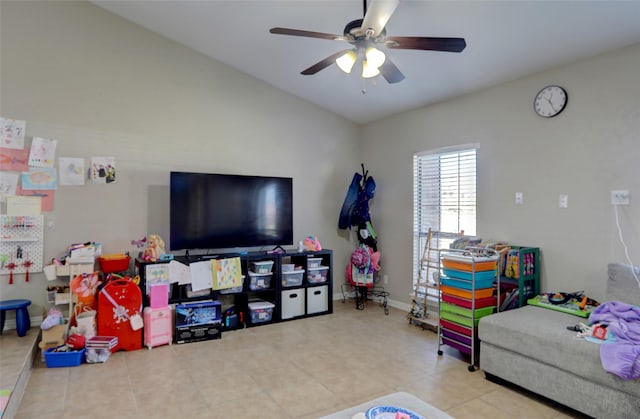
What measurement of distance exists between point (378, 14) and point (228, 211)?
267 centimetres

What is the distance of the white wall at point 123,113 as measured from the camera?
3424 millimetres

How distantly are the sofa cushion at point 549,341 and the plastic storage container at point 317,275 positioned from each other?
2095 mm

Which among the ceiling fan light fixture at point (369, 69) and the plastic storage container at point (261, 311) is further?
the plastic storage container at point (261, 311)

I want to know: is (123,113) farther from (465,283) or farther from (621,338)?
(621,338)

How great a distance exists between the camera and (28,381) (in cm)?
269

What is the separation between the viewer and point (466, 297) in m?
3.02

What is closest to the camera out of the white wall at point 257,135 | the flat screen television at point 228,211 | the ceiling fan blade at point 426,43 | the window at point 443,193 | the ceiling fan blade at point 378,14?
the ceiling fan blade at point 378,14

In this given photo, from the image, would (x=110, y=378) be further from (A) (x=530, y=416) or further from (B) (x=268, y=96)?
(B) (x=268, y=96)

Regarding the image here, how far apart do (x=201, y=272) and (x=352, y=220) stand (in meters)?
2.17

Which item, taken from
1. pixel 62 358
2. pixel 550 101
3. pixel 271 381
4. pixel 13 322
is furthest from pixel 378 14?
pixel 13 322

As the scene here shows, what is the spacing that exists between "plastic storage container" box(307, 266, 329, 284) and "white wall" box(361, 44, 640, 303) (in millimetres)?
1886

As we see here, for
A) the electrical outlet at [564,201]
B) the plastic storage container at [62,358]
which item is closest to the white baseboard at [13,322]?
the plastic storage container at [62,358]

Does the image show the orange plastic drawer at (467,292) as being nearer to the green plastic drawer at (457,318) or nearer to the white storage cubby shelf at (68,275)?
the green plastic drawer at (457,318)

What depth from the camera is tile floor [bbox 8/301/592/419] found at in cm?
235
